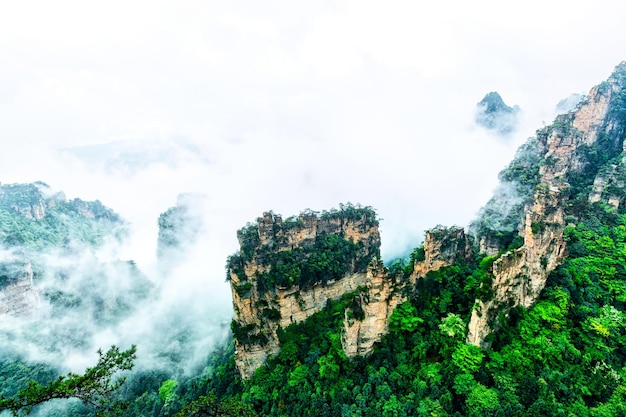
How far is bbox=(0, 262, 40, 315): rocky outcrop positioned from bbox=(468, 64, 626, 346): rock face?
67.1 metres

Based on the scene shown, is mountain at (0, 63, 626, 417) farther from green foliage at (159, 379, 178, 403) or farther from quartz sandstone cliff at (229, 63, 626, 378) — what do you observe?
green foliage at (159, 379, 178, 403)

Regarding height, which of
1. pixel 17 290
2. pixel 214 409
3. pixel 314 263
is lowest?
pixel 214 409

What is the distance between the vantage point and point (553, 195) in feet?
75.7

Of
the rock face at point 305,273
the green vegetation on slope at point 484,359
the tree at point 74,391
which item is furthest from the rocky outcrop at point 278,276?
the tree at point 74,391

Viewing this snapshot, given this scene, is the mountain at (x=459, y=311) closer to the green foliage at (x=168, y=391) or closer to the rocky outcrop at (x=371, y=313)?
the rocky outcrop at (x=371, y=313)

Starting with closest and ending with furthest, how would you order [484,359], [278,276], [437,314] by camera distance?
[484,359]
[437,314]
[278,276]

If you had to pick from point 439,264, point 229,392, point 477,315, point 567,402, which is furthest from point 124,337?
point 567,402

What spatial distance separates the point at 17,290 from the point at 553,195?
73169 millimetres

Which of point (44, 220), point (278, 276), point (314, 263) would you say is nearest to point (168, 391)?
point (278, 276)

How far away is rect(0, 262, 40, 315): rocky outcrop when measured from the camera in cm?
5569

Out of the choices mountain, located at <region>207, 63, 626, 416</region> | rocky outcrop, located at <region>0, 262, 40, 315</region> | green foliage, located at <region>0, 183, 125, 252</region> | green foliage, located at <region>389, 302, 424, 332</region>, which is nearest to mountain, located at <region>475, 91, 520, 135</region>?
mountain, located at <region>207, 63, 626, 416</region>

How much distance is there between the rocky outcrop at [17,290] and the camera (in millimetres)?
55688

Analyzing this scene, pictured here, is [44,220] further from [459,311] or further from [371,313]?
[459,311]

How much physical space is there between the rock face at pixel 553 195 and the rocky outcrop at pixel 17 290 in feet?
220
